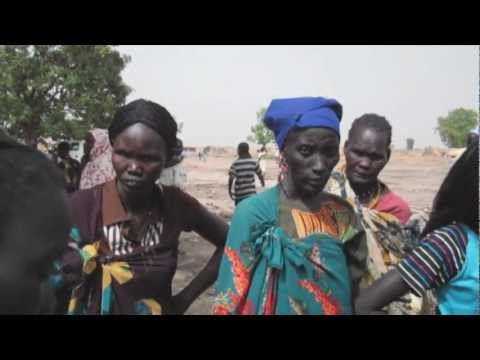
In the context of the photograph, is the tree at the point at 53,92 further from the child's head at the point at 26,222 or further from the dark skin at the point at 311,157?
the child's head at the point at 26,222

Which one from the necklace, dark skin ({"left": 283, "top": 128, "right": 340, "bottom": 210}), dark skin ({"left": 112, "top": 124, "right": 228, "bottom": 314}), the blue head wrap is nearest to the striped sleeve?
dark skin ({"left": 283, "top": 128, "right": 340, "bottom": 210})

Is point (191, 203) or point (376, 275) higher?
point (191, 203)

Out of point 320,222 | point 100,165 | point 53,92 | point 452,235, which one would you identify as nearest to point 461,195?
point 452,235

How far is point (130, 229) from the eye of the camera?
2020 millimetres

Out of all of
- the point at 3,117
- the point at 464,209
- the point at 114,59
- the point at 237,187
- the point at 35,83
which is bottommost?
the point at 237,187

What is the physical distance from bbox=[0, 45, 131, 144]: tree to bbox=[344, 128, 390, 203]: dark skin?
7903 millimetres

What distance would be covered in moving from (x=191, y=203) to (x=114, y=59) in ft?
30.8

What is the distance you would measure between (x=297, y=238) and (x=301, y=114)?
0.52m

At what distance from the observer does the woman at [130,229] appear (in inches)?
75.0

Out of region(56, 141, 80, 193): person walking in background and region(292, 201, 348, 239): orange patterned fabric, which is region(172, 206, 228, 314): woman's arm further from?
region(56, 141, 80, 193): person walking in background

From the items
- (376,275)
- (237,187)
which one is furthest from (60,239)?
(237,187)

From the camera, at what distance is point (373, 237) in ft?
7.57

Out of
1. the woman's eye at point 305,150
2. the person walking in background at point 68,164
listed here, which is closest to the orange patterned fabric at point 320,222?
the woman's eye at point 305,150

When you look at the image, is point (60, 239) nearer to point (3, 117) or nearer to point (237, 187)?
point (237, 187)
